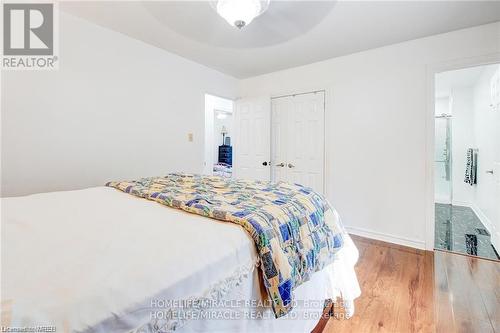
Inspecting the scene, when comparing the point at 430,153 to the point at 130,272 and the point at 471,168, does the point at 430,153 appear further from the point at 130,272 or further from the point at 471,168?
the point at 130,272

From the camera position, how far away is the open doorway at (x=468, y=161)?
9.38ft

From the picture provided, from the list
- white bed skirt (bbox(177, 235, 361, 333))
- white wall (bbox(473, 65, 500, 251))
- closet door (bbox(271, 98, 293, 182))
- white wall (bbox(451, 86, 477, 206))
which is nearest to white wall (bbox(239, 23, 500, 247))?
closet door (bbox(271, 98, 293, 182))

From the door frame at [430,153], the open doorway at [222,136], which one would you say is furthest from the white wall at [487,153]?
the open doorway at [222,136]

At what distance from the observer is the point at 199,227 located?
0.94 m

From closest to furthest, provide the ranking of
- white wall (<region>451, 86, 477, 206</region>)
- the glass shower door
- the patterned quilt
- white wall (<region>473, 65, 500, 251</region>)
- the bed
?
the bed, the patterned quilt, white wall (<region>473, 65, 500, 251</region>), white wall (<region>451, 86, 477, 206</region>), the glass shower door

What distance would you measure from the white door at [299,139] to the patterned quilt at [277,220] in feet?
6.37

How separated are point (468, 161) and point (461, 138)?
0.54m

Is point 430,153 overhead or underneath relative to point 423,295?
overhead

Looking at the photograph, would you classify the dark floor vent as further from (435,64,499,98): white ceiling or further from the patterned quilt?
the patterned quilt

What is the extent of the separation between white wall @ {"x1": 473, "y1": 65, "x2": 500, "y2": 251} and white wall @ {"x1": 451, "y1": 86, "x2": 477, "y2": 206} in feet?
0.60

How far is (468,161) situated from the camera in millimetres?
4457

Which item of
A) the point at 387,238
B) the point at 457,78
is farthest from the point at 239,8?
the point at 457,78

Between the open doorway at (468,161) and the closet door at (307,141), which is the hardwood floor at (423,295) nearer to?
the open doorway at (468,161)

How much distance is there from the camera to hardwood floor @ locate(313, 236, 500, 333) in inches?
61.4
